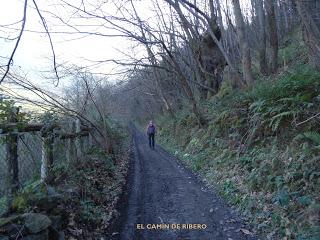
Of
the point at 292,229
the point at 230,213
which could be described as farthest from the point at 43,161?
the point at 292,229

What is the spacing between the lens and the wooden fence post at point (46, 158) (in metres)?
7.10

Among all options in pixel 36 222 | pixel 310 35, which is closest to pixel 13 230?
pixel 36 222

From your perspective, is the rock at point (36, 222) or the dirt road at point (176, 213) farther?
the dirt road at point (176, 213)

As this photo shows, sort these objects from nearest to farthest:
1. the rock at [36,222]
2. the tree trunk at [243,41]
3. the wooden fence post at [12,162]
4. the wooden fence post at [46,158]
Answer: the rock at [36,222]
the wooden fence post at [12,162]
the wooden fence post at [46,158]
the tree trunk at [243,41]

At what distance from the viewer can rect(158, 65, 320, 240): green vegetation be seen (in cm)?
582

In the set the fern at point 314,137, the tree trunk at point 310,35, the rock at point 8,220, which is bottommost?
the rock at point 8,220

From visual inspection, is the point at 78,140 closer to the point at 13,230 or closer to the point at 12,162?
the point at 12,162

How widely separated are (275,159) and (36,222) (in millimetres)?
5311

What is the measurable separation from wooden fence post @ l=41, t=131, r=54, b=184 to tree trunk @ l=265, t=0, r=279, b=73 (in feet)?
37.2

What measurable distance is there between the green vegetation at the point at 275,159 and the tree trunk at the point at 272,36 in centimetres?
391

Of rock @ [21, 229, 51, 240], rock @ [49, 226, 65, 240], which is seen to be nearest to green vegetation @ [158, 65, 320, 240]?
rock @ [49, 226, 65, 240]

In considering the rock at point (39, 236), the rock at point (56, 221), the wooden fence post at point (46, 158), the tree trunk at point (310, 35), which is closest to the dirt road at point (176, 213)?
the rock at point (56, 221)

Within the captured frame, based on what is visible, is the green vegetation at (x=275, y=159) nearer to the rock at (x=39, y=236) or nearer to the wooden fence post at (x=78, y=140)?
the rock at (x=39, y=236)

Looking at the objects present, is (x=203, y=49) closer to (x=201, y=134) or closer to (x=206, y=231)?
(x=201, y=134)
